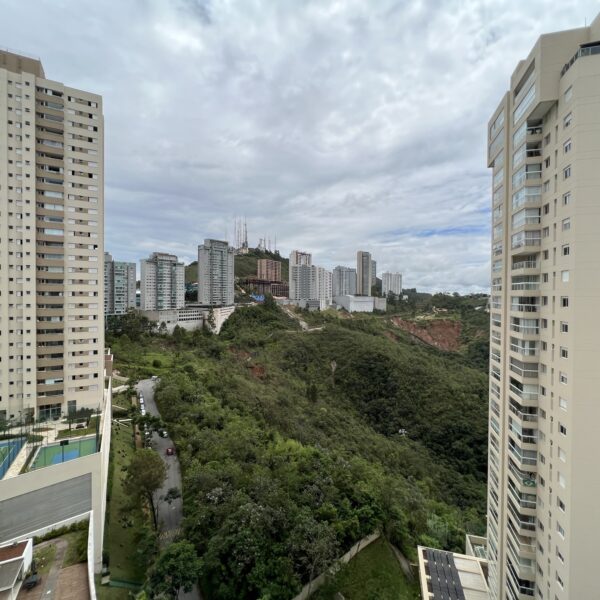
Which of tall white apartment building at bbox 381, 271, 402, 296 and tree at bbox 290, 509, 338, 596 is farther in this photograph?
tall white apartment building at bbox 381, 271, 402, 296

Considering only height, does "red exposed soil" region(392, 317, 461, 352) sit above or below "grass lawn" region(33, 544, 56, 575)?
above

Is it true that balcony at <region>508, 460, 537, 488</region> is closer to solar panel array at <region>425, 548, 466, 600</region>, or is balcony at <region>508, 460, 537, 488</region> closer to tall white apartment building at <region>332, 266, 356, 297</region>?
solar panel array at <region>425, 548, 466, 600</region>

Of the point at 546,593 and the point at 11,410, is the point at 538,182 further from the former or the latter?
the point at 11,410

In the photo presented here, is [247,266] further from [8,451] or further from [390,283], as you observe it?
[8,451]

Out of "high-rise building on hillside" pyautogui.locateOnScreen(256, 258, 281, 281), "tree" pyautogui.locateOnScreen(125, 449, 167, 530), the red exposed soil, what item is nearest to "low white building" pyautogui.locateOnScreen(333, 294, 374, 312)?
the red exposed soil

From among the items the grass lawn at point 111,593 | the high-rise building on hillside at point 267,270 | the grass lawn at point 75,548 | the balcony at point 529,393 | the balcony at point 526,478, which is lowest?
the grass lawn at point 111,593

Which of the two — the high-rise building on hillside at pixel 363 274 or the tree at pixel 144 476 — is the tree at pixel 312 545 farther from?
the high-rise building on hillside at pixel 363 274

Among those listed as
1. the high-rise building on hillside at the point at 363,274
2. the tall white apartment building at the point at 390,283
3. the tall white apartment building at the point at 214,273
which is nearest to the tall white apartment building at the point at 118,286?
the tall white apartment building at the point at 214,273
